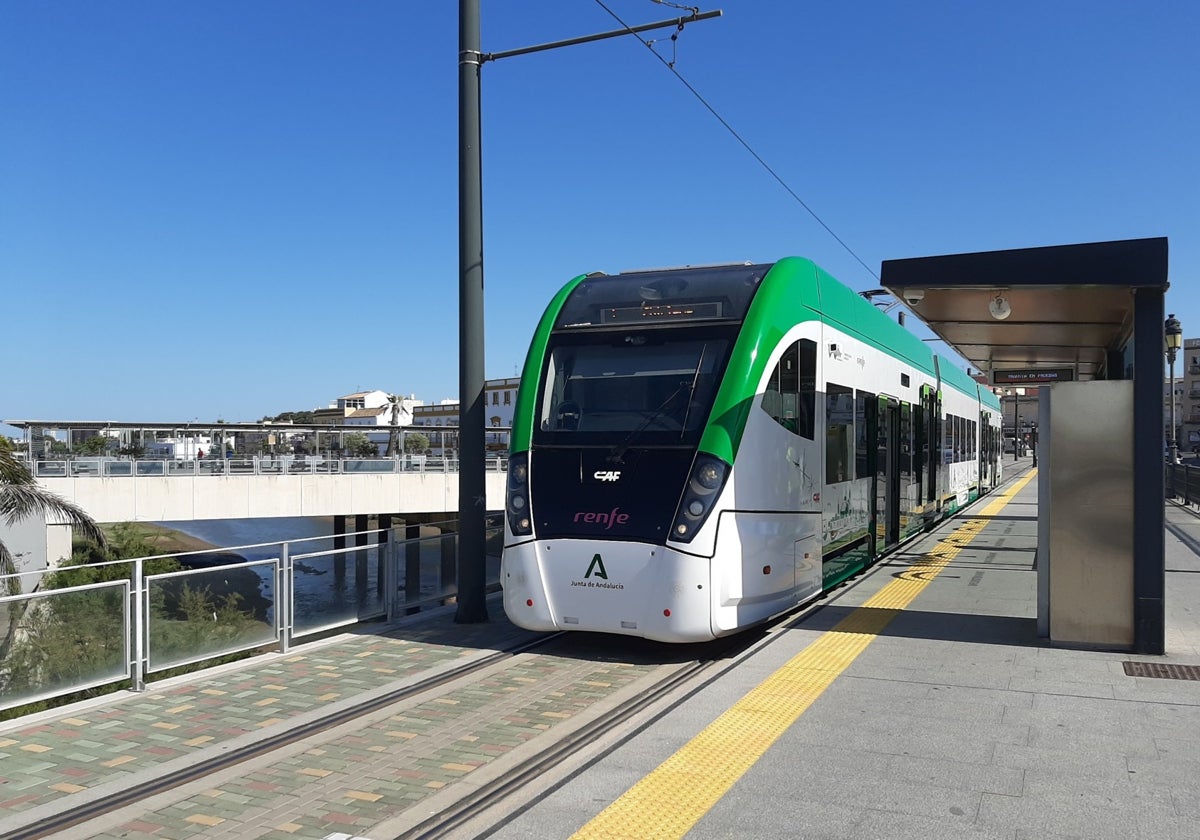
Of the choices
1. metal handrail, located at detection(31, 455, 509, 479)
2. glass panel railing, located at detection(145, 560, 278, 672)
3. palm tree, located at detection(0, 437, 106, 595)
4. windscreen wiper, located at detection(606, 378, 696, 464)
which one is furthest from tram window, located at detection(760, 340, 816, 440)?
metal handrail, located at detection(31, 455, 509, 479)

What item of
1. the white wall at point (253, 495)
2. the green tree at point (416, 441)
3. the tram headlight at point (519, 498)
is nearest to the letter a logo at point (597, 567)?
the tram headlight at point (519, 498)

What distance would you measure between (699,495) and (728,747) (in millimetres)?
2386

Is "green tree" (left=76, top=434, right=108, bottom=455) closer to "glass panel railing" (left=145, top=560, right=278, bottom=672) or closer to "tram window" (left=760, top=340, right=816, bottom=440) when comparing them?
"glass panel railing" (left=145, top=560, right=278, bottom=672)

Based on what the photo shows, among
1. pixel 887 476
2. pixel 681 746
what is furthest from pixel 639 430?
pixel 887 476

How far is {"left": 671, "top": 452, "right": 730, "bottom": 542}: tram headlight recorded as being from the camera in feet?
25.6

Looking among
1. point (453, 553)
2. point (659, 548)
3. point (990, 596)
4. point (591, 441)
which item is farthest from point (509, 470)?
point (990, 596)

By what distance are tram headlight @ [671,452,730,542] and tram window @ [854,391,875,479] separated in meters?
3.91

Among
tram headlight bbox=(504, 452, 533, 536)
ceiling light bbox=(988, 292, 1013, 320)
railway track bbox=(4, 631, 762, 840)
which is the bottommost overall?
railway track bbox=(4, 631, 762, 840)

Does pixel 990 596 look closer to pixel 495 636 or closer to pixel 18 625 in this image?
pixel 495 636

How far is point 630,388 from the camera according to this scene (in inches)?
339

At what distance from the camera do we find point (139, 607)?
755cm

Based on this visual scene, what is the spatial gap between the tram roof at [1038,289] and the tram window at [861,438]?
3.77 ft

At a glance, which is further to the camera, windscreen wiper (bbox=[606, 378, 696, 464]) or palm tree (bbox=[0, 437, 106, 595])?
palm tree (bbox=[0, 437, 106, 595])

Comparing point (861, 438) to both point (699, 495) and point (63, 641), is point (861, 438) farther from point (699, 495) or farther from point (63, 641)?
point (63, 641)
